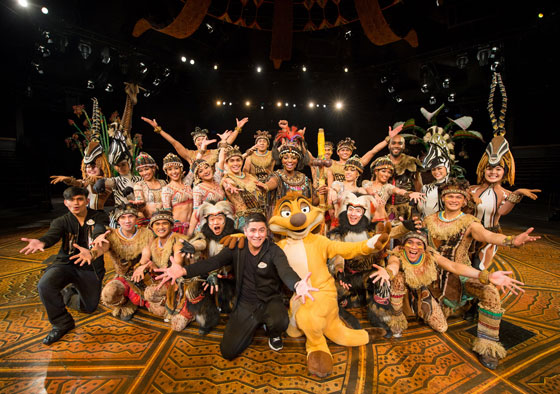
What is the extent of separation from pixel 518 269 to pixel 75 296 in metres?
6.17

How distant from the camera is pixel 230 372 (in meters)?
1.91

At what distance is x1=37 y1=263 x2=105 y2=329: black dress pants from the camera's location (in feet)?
7.55

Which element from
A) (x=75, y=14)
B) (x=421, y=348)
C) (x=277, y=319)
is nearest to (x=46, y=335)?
(x=277, y=319)

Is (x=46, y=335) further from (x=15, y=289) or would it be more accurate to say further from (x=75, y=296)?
(x=15, y=289)

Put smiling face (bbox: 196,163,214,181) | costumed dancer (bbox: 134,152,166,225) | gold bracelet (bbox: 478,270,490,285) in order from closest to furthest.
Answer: gold bracelet (bbox: 478,270,490,285) < smiling face (bbox: 196,163,214,181) < costumed dancer (bbox: 134,152,166,225)

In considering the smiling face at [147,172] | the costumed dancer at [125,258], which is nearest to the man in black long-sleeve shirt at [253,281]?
the costumed dancer at [125,258]

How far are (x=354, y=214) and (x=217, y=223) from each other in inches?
56.4

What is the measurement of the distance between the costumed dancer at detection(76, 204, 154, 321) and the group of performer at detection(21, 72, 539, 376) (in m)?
0.01

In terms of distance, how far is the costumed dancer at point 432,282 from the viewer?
2.04 meters

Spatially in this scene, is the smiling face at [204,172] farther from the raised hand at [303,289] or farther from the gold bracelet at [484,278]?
the gold bracelet at [484,278]

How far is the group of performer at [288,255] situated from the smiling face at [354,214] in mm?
13

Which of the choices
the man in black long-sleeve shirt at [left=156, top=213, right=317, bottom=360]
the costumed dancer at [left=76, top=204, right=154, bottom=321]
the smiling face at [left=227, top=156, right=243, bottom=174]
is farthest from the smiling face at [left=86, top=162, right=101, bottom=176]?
the man in black long-sleeve shirt at [left=156, top=213, right=317, bottom=360]

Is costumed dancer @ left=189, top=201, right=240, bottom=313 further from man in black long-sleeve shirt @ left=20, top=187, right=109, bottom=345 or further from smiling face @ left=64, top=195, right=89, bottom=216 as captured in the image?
smiling face @ left=64, top=195, right=89, bottom=216

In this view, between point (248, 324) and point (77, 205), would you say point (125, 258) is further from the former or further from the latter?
point (248, 324)
